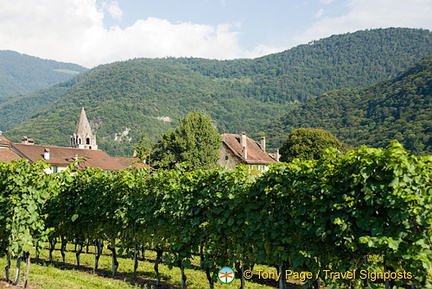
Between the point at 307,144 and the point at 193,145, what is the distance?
21.2 m

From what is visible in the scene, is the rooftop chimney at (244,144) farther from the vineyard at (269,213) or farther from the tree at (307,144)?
the vineyard at (269,213)

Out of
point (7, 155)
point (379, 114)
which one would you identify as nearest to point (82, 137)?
point (7, 155)

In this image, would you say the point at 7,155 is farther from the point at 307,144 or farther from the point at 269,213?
the point at 269,213

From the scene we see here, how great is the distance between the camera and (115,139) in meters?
163

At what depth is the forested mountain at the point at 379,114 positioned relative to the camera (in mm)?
82750

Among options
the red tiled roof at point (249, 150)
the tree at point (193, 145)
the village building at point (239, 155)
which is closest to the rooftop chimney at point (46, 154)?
the tree at point (193, 145)

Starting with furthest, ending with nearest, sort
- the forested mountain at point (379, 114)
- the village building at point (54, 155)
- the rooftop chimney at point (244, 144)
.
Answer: the forested mountain at point (379, 114) → the rooftop chimney at point (244, 144) → the village building at point (54, 155)

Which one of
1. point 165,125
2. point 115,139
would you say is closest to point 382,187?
point 115,139

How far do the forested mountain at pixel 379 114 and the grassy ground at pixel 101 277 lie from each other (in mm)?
67297

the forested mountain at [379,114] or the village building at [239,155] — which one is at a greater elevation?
the forested mountain at [379,114]

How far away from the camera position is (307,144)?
214ft

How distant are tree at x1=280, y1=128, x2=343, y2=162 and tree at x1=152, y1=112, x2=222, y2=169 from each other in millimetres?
14904

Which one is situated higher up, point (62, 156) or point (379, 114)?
point (379, 114)

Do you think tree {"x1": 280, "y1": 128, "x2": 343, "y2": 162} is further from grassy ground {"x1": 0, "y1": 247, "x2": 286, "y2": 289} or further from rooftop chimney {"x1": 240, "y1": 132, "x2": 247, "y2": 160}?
grassy ground {"x1": 0, "y1": 247, "x2": 286, "y2": 289}
